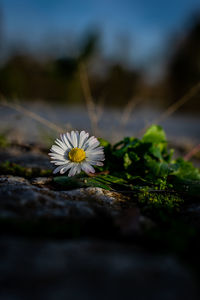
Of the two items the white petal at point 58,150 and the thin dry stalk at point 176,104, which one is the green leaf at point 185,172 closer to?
the thin dry stalk at point 176,104

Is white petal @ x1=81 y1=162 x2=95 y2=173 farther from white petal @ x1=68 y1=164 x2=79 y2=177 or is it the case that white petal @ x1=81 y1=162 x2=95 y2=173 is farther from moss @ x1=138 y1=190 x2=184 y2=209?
moss @ x1=138 y1=190 x2=184 y2=209

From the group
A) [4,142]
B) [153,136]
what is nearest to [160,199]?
[153,136]

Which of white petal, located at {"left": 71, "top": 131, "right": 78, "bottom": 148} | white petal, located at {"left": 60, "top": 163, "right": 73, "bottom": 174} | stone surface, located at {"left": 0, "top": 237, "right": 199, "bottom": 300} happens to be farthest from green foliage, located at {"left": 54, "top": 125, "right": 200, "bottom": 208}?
stone surface, located at {"left": 0, "top": 237, "right": 199, "bottom": 300}

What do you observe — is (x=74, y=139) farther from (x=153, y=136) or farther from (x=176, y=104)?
(x=176, y=104)

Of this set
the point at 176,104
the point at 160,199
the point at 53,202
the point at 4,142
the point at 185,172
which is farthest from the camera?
the point at 4,142

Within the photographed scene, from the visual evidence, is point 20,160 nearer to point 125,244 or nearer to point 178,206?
point 178,206

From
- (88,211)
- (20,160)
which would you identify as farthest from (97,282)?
(20,160)
